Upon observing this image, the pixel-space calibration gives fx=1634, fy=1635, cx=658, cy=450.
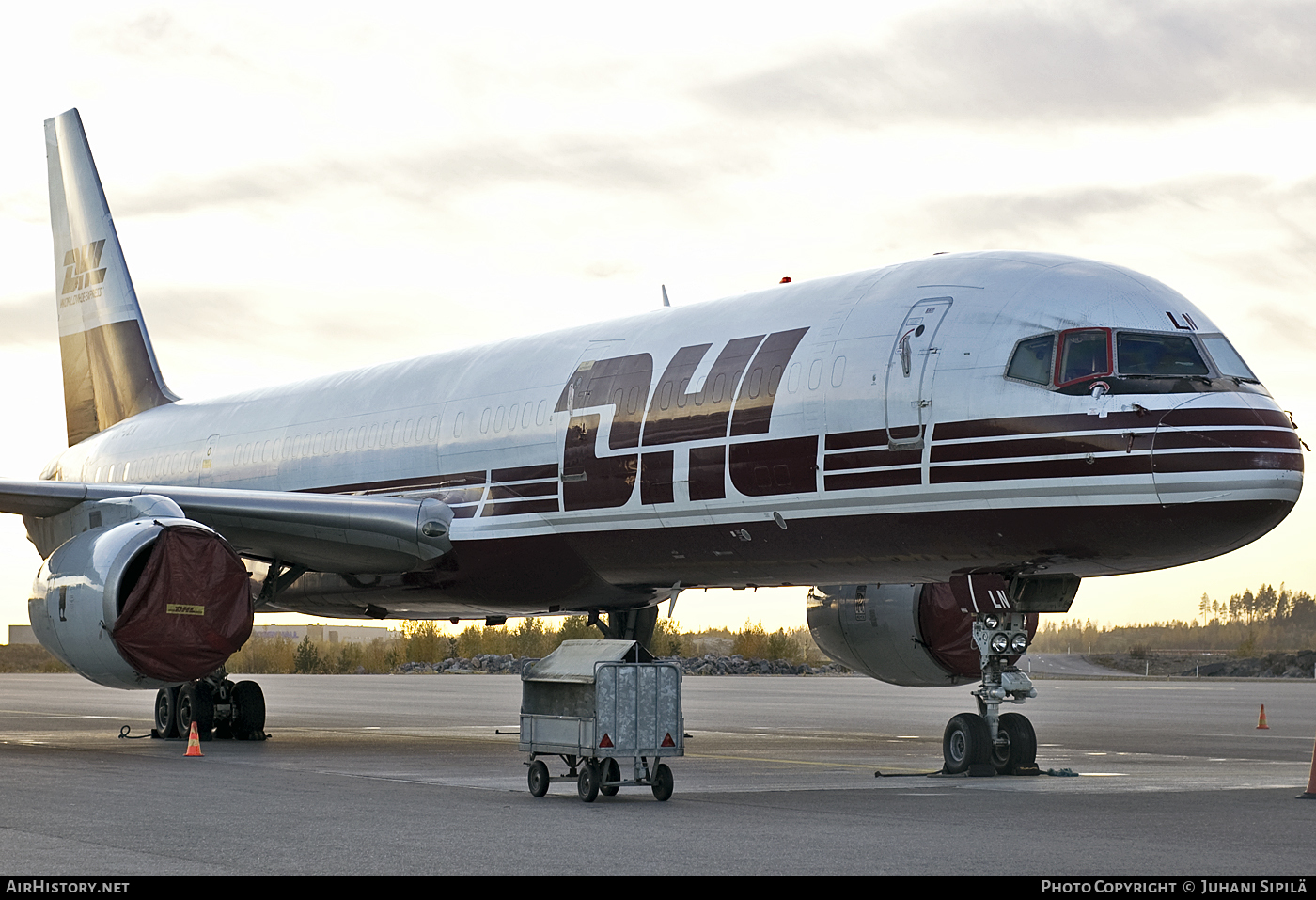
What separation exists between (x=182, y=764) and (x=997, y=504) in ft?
26.9

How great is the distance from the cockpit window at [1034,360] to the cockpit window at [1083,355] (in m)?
0.10

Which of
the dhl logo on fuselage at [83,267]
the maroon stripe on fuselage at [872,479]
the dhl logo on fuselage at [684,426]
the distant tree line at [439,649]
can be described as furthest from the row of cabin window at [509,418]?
the distant tree line at [439,649]

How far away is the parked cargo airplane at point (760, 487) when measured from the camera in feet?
42.4

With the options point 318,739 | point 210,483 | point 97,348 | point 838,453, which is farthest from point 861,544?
point 97,348

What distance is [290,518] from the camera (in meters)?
17.9

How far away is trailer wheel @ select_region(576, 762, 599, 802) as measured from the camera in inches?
474

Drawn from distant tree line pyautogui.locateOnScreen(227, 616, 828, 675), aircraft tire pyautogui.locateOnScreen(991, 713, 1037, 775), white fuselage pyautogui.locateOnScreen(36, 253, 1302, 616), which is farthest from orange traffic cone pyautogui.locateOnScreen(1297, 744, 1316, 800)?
distant tree line pyautogui.locateOnScreen(227, 616, 828, 675)

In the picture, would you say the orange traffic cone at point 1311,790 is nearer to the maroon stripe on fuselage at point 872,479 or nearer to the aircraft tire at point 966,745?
the aircraft tire at point 966,745

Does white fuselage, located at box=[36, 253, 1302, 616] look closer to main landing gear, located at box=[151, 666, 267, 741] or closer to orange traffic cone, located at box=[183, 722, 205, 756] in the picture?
main landing gear, located at box=[151, 666, 267, 741]

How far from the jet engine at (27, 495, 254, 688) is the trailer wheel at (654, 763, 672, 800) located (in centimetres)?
579

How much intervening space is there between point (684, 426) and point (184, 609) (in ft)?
16.9

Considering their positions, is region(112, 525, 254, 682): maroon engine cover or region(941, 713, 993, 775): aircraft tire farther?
region(112, 525, 254, 682): maroon engine cover

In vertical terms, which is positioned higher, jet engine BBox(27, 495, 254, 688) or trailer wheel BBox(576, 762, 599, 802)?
jet engine BBox(27, 495, 254, 688)

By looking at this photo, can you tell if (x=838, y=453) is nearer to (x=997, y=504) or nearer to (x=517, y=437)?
(x=997, y=504)
